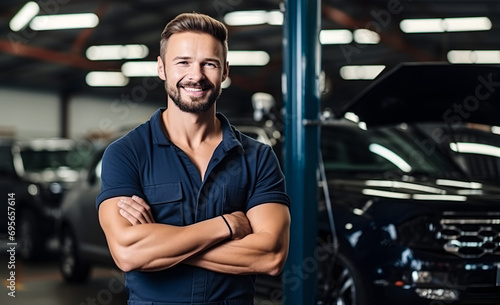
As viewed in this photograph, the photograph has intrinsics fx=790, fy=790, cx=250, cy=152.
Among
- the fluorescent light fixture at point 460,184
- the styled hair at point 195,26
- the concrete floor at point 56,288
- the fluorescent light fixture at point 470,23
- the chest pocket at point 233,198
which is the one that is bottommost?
the concrete floor at point 56,288

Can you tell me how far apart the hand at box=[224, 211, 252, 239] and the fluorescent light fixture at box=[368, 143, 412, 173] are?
338 cm

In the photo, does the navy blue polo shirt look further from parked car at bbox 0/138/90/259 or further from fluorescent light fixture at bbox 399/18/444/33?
fluorescent light fixture at bbox 399/18/444/33

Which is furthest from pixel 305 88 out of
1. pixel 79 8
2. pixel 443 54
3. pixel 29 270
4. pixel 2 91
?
pixel 2 91

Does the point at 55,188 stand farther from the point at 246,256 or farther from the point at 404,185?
the point at 246,256

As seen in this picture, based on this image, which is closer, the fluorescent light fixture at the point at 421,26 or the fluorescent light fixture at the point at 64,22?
the fluorescent light fixture at the point at 421,26

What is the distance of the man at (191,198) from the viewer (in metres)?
2.27

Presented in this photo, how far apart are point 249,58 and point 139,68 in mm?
2797

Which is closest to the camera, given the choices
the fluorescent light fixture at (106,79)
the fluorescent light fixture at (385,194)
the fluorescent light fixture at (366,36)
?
the fluorescent light fixture at (385,194)

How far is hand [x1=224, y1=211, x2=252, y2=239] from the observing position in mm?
2307

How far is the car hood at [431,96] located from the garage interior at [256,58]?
81 mm

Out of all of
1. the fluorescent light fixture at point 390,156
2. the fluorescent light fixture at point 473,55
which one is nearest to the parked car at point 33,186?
the fluorescent light fixture at point 390,156

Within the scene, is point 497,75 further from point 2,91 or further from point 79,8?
point 2,91

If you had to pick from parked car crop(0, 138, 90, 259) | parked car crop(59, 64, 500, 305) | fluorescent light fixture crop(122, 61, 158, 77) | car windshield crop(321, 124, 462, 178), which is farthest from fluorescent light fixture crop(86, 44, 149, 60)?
parked car crop(59, 64, 500, 305)

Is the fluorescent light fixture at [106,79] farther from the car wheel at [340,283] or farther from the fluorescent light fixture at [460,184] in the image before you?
the car wheel at [340,283]
